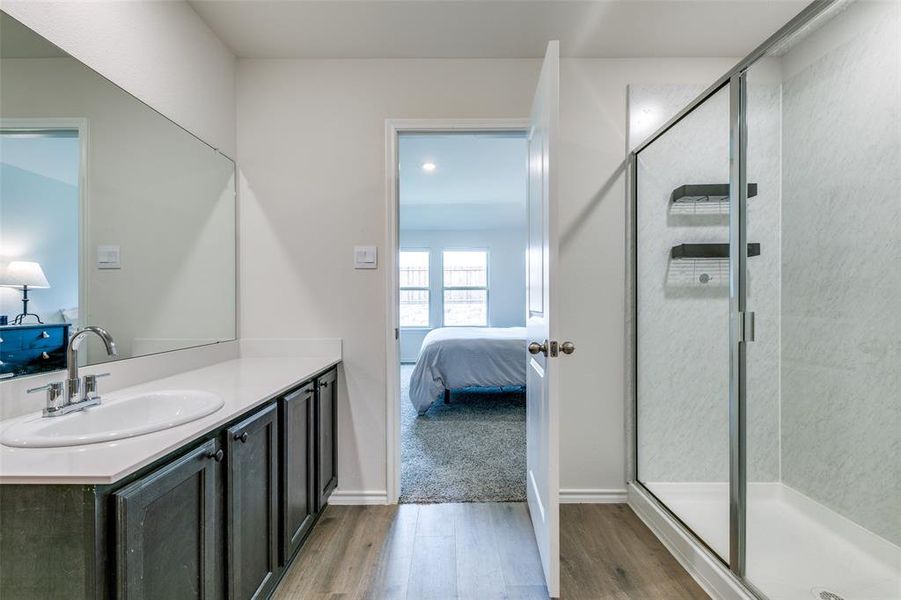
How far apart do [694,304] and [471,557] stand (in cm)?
170

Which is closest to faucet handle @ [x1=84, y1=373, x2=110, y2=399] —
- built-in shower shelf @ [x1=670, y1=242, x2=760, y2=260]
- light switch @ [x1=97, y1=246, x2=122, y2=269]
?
light switch @ [x1=97, y1=246, x2=122, y2=269]

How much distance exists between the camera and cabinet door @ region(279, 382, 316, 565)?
145cm

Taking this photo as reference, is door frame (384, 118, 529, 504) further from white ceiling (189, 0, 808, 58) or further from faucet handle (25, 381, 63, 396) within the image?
faucet handle (25, 381, 63, 396)

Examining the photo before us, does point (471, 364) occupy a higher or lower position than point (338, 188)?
lower

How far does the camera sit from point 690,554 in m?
1.62

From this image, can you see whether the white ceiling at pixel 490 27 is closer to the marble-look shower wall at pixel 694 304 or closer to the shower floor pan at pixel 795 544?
the marble-look shower wall at pixel 694 304

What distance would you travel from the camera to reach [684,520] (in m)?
1.79

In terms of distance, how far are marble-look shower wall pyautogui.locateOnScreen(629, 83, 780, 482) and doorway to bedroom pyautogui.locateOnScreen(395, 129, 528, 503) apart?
0.74 metres

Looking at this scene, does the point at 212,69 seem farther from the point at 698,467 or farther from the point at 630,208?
the point at 698,467

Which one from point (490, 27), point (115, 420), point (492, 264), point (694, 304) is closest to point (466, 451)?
point (694, 304)

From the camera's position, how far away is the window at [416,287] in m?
6.72

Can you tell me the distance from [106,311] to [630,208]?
2.42 meters

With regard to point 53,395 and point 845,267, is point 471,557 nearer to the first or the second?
point 53,395

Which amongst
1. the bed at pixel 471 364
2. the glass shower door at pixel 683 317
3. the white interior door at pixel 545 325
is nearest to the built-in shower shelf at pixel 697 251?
the glass shower door at pixel 683 317
